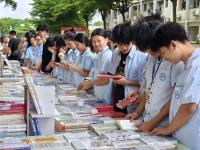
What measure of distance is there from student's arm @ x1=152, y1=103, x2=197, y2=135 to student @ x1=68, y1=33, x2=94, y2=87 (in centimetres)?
206

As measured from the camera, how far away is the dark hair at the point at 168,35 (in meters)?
1.83

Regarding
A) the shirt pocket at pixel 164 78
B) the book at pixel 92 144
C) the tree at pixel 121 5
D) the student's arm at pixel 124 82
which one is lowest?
the book at pixel 92 144

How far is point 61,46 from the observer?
507 centimetres

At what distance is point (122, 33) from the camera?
8.53 ft

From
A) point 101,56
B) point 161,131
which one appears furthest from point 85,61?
point 161,131

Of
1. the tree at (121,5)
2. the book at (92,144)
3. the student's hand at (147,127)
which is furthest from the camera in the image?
the tree at (121,5)

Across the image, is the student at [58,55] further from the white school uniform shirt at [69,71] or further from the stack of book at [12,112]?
the stack of book at [12,112]

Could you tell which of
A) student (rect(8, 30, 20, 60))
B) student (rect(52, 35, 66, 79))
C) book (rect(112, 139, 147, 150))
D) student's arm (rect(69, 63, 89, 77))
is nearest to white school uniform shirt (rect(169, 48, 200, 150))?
book (rect(112, 139, 147, 150))

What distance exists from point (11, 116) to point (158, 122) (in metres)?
0.94

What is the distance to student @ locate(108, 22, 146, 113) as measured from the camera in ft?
8.56

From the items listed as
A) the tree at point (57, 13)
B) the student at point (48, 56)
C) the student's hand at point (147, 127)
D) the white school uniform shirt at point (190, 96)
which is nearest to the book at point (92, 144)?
the student's hand at point (147, 127)

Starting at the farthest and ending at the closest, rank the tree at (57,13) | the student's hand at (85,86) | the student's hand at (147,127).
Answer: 1. the tree at (57,13)
2. the student's hand at (85,86)
3. the student's hand at (147,127)

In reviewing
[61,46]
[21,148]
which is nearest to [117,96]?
[21,148]

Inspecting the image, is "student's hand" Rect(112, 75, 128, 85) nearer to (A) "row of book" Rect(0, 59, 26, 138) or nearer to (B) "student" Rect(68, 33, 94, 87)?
(A) "row of book" Rect(0, 59, 26, 138)
